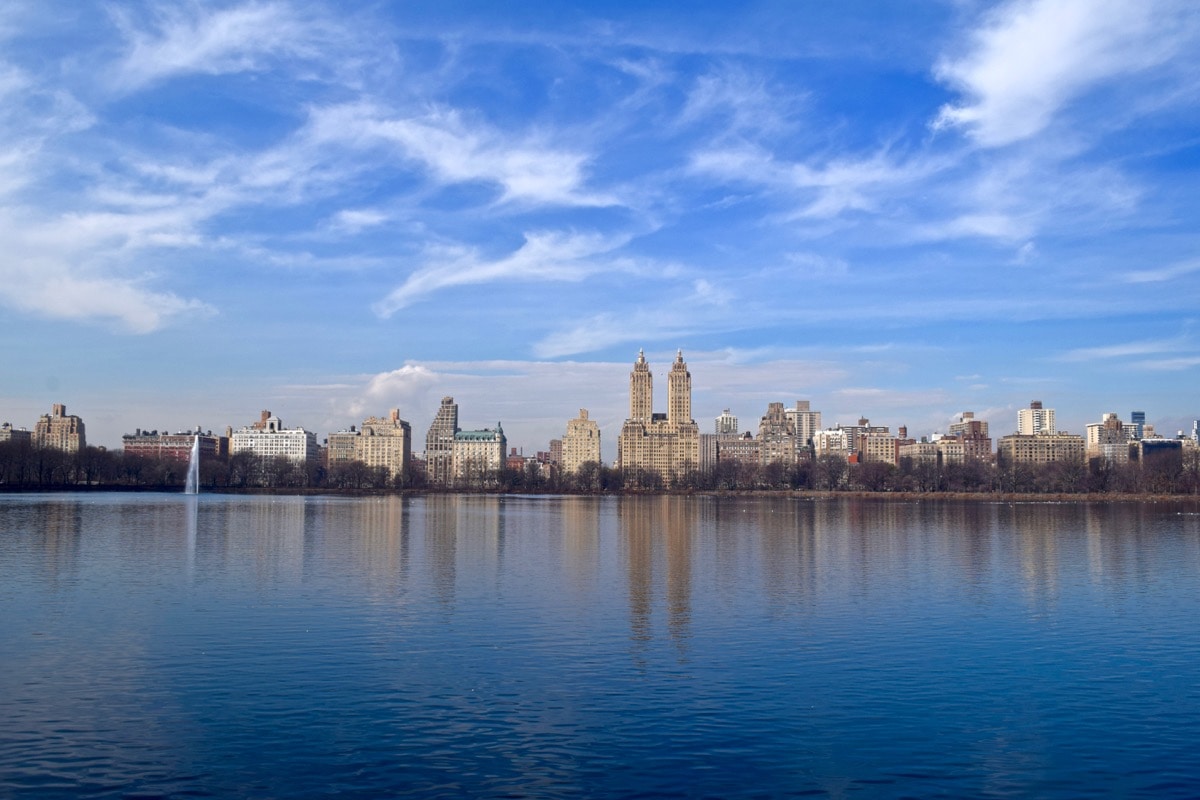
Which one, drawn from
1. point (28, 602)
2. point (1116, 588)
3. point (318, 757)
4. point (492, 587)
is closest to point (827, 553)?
point (1116, 588)

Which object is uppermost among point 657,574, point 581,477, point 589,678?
point 581,477

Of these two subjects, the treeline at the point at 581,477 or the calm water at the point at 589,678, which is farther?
the treeline at the point at 581,477

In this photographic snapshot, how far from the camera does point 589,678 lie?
19.4 meters

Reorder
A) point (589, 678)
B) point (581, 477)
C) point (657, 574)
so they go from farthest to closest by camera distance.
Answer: point (581, 477) → point (657, 574) → point (589, 678)

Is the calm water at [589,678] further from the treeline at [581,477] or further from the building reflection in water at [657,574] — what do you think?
the treeline at [581,477]

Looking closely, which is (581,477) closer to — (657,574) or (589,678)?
(657,574)

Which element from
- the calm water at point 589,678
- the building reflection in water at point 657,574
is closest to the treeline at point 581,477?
the building reflection in water at point 657,574

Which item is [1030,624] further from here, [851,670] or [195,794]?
[195,794]

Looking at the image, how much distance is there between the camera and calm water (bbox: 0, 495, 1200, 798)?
1399cm

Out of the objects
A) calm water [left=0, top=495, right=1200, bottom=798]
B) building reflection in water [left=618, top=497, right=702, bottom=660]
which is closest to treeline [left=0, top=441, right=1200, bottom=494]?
building reflection in water [left=618, top=497, right=702, bottom=660]

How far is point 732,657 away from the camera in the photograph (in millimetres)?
21469

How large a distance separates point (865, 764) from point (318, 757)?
7800 millimetres

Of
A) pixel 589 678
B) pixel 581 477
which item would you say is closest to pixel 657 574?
pixel 589 678

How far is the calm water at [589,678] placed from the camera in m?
14.0
